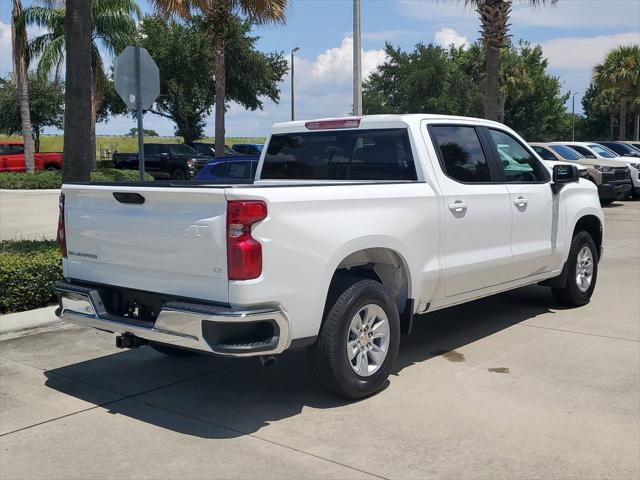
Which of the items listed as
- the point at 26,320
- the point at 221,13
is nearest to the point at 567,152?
the point at 221,13

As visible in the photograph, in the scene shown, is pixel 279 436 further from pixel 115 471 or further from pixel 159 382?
pixel 159 382

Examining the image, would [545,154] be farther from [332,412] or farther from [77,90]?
[332,412]

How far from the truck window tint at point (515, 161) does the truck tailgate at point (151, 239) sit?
3.30 metres

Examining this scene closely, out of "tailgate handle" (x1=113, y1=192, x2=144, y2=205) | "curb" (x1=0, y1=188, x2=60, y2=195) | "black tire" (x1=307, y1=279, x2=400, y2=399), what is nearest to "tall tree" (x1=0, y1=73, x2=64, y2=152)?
"curb" (x1=0, y1=188, x2=60, y2=195)

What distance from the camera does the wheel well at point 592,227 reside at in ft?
25.5

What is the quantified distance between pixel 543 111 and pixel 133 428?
6027cm

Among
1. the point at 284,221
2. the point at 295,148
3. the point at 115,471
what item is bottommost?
the point at 115,471

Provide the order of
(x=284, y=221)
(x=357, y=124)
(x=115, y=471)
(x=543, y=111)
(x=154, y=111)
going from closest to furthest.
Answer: (x=115, y=471) < (x=284, y=221) < (x=357, y=124) < (x=154, y=111) < (x=543, y=111)

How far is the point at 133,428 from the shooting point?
179 inches

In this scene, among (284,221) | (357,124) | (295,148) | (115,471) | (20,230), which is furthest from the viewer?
(20,230)

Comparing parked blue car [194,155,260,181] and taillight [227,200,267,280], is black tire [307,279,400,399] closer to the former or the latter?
taillight [227,200,267,280]

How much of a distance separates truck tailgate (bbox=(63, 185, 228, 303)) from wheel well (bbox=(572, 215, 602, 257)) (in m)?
4.89

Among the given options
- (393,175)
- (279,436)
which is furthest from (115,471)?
(393,175)

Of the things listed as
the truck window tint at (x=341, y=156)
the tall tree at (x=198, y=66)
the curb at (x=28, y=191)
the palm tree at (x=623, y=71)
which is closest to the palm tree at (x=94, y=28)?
the curb at (x=28, y=191)
